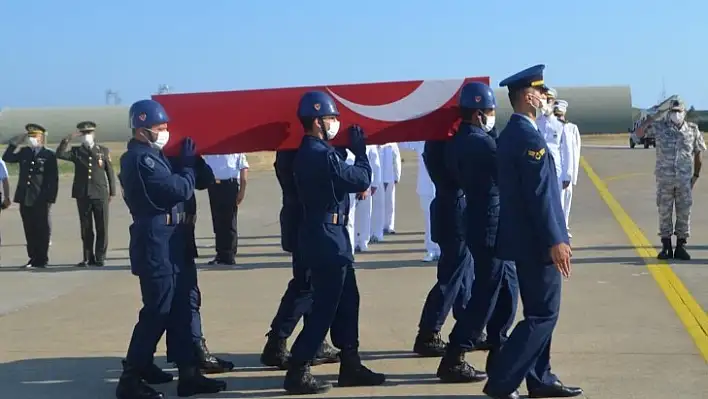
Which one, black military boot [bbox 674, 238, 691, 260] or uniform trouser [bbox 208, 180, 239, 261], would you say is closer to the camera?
black military boot [bbox 674, 238, 691, 260]

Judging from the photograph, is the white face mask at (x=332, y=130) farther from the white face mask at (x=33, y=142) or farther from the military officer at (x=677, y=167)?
the white face mask at (x=33, y=142)

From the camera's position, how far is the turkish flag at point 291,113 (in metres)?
6.88

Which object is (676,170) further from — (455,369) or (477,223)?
(455,369)

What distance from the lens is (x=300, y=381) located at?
20.6 feet

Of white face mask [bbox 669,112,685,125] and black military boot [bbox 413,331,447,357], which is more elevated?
white face mask [bbox 669,112,685,125]

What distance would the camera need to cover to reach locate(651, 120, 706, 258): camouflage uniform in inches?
448

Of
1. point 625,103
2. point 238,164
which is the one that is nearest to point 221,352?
point 625,103

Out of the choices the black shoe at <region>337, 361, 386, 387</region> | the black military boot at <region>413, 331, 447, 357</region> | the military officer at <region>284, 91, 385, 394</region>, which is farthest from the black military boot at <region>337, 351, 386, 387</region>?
the black military boot at <region>413, 331, 447, 357</region>

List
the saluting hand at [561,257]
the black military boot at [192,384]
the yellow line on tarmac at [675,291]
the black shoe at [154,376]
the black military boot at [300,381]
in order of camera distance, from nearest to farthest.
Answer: the saluting hand at [561,257] → the black military boot at [300,381] → the black military boot at [192,384] → the black shoe at [154,376] → the yellow line on tarmac at [675,291]

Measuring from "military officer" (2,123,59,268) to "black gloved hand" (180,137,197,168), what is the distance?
717cm

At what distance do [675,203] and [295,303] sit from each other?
6.35 meters

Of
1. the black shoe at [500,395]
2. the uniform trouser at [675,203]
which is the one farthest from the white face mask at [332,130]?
the uniform trouser at [675,203]

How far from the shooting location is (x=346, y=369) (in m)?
6.48

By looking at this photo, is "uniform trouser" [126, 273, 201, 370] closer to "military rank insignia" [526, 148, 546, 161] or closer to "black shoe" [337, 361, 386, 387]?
"black shoe" [337, 361, 386, 387]
